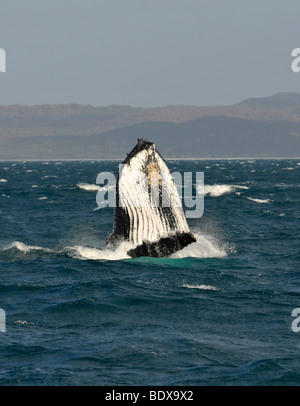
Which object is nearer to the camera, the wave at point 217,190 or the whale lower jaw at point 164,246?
the whale lower jaw at point 164,246

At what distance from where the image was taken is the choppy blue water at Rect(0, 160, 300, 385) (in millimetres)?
9000

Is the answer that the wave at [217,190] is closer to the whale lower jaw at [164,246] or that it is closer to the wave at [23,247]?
the wave at [23,247]

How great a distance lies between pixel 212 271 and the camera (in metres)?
15.6

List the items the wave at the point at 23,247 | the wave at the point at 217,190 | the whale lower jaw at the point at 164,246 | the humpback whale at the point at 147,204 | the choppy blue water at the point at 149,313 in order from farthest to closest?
the wave at the point at 217,190
the wave at the point at 23,247
the whale lower jaw at the point at 164,246
the humpback whale at the point at 147,204
the choppy blue water at the point at 149,313

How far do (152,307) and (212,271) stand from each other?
140 inches

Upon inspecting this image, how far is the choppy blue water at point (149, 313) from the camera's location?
29.5 ft

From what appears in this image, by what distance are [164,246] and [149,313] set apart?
248cm

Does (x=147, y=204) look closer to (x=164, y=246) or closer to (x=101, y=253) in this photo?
(x=164, y=246)

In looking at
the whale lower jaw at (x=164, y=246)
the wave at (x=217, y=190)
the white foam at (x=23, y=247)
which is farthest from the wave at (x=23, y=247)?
the wave at (x=217, y=190)

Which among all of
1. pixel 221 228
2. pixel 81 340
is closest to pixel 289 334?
pixel 81 340

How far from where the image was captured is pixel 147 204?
13.4 m

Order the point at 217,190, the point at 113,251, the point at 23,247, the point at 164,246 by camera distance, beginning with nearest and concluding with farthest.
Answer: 1. the point at 164,246
2. the point at 113,251
3. the point at 23,247
4. the point at 217,190

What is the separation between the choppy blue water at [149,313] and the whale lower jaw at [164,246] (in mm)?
464

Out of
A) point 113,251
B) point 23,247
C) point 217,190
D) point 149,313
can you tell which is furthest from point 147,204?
point 217,190
